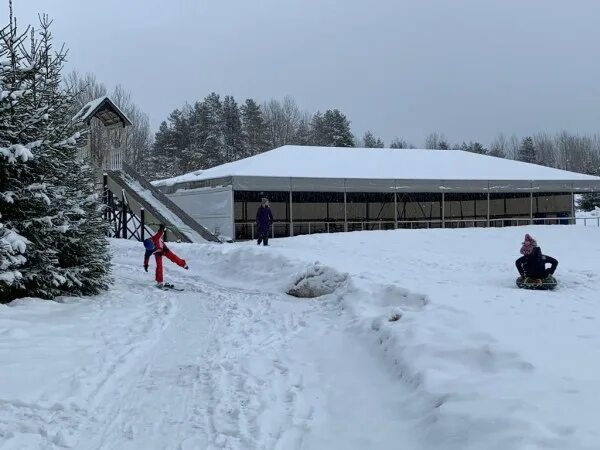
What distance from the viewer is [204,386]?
17.4 feet

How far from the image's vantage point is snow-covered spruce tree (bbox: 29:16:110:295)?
354 inches

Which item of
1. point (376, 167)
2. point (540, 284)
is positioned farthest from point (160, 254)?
point (376, 167)

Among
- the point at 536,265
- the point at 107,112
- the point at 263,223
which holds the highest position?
the point at 107,112

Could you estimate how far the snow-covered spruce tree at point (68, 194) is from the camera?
900cm

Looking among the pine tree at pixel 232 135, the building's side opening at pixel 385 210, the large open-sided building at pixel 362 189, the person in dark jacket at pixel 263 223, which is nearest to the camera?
the person in dark jacket at pixel 263 223

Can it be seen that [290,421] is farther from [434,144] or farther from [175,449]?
[434,144]

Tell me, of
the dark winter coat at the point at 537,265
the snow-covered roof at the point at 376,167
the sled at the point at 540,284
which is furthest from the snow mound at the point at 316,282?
the snow-covered roof at the point at 376,167

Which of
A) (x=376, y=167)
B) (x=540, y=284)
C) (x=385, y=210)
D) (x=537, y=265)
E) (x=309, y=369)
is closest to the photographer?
(x=309, y=369)

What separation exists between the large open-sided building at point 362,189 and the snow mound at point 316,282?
12580 millimetres

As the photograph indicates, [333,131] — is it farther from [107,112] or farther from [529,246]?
[529,246]

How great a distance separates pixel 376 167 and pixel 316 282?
18686mm

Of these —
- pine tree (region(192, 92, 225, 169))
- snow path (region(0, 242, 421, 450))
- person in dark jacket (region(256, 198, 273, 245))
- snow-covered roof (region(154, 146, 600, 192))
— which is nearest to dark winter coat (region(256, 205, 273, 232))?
person in dark jacket (region(256, 198, 273, 245))

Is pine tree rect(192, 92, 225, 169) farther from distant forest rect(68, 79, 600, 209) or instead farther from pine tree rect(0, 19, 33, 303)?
pine tree rect(0, 19, 33, 303)

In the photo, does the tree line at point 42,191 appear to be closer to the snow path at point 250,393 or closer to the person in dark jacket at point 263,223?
the snow path at point 250,393
